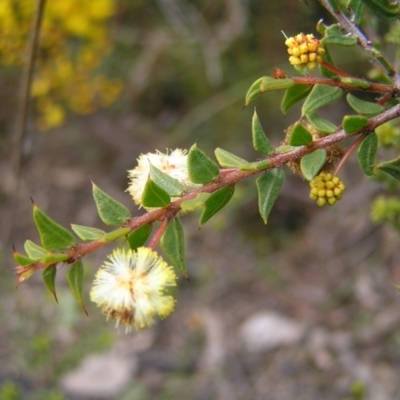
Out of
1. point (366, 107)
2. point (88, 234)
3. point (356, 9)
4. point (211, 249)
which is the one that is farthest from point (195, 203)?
point (211, 249)

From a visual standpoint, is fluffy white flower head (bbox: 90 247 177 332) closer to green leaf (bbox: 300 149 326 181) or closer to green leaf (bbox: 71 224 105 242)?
green leaf (bbox: 71 224 105 242)

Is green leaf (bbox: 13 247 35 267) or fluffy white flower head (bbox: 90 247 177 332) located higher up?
green leaf (bbox: 13 247 35 267)

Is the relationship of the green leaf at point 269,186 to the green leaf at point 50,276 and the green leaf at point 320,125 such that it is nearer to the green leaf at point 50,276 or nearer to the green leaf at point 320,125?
the green leaf at point 320,125

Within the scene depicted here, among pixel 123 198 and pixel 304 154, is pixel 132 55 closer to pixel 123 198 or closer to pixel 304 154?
pixel 123 198

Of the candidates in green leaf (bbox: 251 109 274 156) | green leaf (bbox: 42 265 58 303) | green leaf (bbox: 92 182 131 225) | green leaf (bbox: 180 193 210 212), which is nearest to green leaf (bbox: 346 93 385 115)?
green leaf (bbox: 251 109 274 156)

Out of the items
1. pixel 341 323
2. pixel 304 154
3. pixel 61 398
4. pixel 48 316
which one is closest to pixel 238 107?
pixel 341 323

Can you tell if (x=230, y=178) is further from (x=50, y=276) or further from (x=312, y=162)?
(x=50, y=276)
